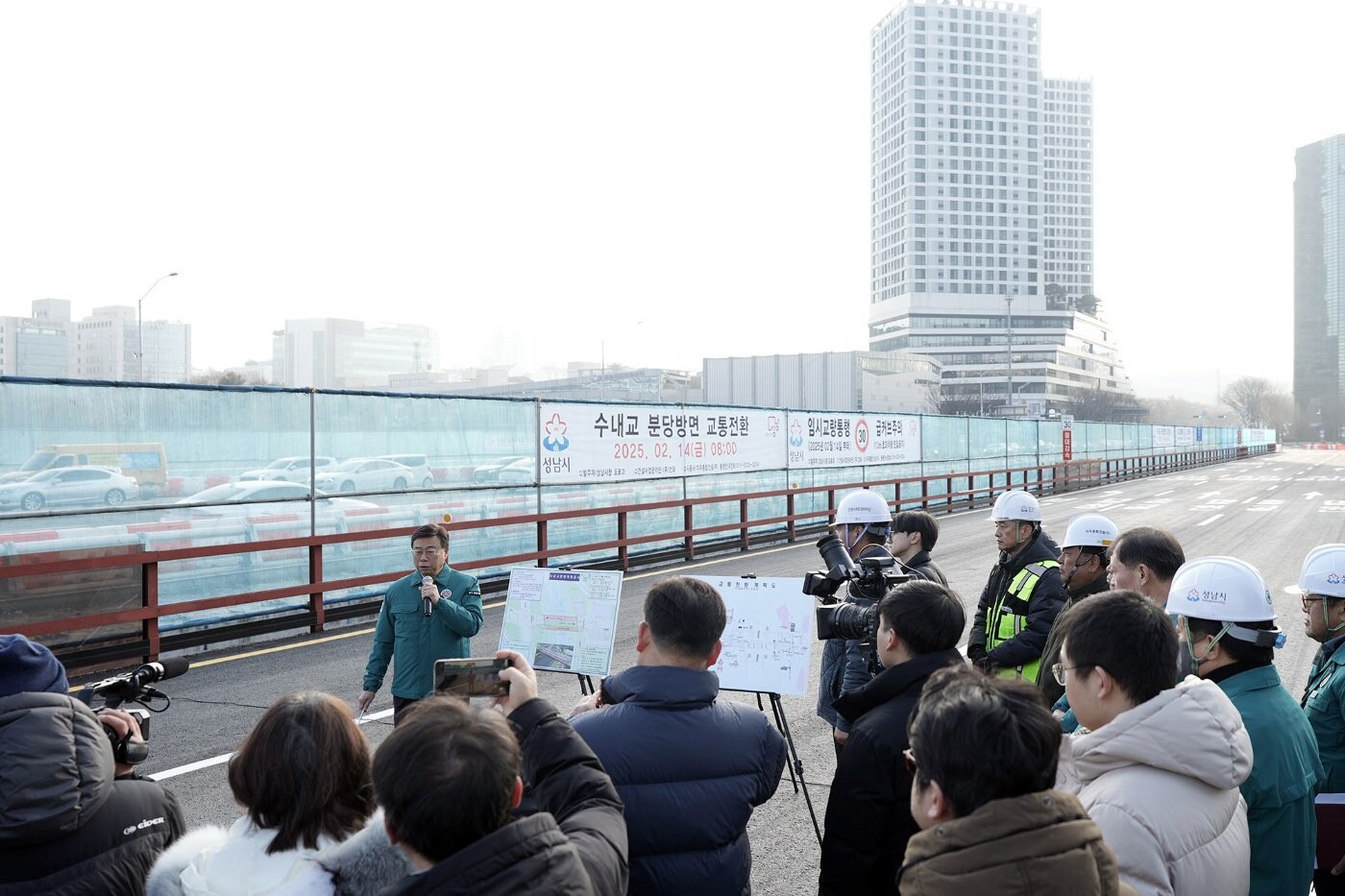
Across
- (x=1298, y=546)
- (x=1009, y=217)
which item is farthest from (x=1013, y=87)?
(x=1298, y=546)

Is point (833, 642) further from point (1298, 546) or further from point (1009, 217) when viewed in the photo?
point (1009, 217)

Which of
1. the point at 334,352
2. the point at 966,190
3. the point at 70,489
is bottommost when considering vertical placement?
the point at 70,489

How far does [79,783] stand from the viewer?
2639 mm

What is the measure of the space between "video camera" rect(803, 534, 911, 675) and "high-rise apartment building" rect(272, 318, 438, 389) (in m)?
161

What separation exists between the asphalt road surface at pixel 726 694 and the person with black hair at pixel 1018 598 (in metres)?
1.38

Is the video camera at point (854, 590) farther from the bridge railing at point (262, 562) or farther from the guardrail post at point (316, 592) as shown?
the guardrail post at point (316, 592)

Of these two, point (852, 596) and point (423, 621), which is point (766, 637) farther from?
point (423, 621)

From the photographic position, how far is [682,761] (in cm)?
305

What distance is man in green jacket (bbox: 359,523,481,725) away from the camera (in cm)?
600

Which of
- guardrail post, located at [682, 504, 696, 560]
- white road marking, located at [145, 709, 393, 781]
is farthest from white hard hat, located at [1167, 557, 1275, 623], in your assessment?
guardrail post, located at [682, 504, 696, 560]

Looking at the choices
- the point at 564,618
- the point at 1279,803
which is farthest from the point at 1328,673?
the point at 564,618

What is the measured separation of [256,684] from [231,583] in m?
2.69

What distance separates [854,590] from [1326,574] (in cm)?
196

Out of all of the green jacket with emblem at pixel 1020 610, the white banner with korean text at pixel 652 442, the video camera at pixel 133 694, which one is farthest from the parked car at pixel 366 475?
the video camera at pixel 133 694
